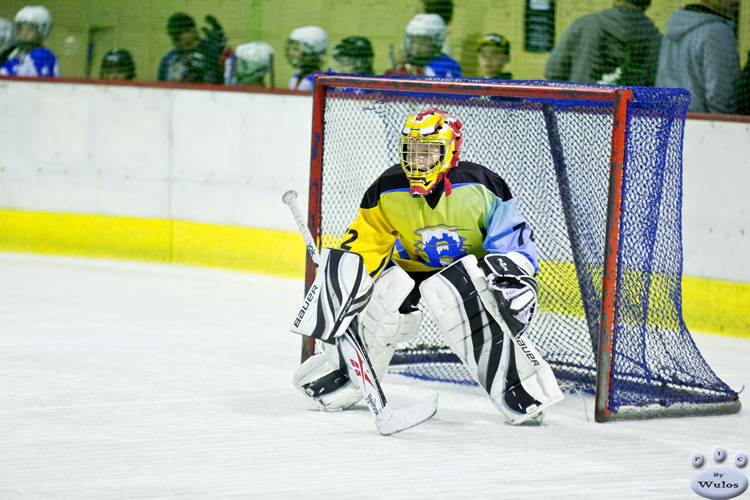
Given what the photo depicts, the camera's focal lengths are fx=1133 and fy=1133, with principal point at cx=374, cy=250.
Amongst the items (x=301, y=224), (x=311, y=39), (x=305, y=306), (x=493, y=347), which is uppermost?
(x=311, y=39)

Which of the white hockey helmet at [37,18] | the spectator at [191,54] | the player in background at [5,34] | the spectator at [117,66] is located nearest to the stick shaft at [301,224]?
the spectator at [191,54]

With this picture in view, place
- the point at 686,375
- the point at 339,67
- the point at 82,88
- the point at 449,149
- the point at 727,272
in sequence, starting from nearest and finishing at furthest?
the point at 449,149 < the point at 686,375 < the point at 727,272 < the point at 339,67 < the point at 82,88

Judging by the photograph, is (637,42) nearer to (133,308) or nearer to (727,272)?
(727,272)

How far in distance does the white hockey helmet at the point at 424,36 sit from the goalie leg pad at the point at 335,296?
9.58ft

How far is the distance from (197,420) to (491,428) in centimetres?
94

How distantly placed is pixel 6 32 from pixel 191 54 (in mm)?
1538

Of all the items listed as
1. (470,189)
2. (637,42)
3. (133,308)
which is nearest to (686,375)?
(470,189)

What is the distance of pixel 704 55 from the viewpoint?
543 centimetres

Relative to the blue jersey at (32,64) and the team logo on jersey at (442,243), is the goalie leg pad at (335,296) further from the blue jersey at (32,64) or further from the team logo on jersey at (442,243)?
the blue jersey at (32,64)

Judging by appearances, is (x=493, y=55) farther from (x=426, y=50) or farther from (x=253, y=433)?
(x=253, y=433)

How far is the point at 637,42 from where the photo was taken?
565cm

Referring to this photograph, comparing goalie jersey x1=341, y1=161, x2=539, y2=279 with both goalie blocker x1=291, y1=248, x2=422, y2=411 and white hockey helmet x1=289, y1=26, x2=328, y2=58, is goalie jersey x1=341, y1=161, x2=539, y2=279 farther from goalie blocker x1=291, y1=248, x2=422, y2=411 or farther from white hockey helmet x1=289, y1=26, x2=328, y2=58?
white hockey helmet x1=289, y1=26, x2=328, y2=58

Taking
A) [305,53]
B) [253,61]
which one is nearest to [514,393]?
[305,53]

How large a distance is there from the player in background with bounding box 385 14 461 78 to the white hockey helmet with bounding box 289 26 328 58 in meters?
0.58
